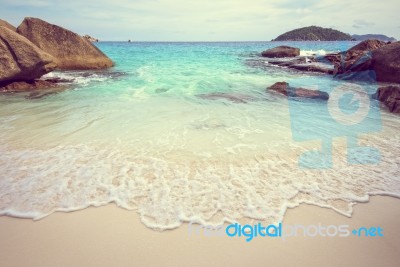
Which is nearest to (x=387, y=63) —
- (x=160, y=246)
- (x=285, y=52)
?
(x=160, y=246)

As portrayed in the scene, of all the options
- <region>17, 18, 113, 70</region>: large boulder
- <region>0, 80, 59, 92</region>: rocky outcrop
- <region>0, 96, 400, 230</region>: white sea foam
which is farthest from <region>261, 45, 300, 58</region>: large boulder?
<region>0, 96, 400, 230</region>: white sea foam

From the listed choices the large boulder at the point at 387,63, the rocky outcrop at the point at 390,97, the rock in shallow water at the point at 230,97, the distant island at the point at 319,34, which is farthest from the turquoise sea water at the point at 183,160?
the distant island at the point at 319,34

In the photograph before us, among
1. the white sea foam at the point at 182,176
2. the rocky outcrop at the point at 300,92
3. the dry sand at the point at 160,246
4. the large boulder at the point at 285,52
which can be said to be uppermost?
the large boulder at the point at 285,52

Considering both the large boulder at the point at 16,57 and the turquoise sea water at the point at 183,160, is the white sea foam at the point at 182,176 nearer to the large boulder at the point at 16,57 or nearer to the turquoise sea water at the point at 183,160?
the turquoise sea water at the point at 183,160

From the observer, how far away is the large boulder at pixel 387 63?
39.0 feet

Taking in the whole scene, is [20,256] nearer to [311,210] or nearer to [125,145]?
[125,145]

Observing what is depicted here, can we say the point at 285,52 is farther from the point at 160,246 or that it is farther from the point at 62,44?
the point at 160,246

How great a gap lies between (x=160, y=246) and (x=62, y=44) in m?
14.2

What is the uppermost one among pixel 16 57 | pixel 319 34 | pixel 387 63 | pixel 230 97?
pixel 319 34

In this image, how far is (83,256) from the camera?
2.19m

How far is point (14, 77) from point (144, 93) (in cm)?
473

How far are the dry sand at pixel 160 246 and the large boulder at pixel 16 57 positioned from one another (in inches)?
318

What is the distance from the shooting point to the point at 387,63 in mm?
12211

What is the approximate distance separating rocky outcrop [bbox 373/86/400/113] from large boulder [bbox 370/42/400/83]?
4.87 meters
